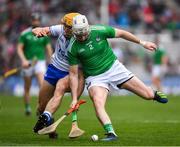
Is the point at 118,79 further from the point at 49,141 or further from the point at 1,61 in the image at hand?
the point at 1,61

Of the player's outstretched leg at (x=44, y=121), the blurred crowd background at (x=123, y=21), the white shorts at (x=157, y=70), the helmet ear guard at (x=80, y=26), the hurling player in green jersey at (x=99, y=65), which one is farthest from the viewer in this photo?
the blurred crowd background at (x=123, y=21)

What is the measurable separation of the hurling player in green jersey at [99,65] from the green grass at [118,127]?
2.65ft

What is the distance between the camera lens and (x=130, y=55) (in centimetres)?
3481

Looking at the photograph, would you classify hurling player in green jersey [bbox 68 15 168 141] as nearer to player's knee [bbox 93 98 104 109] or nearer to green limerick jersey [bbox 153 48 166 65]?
player's knee [bbox 93 98 104 109]

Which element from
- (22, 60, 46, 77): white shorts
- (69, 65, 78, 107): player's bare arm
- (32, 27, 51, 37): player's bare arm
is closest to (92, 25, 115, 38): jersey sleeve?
(69, 65, 78, 107): player's bare arm

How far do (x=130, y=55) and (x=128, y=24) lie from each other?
184cm

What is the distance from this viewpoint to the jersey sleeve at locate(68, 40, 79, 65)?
13.4m

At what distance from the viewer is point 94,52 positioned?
13391 millimetres

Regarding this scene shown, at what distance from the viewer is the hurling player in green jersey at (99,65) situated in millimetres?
13320

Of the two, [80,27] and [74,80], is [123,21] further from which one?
[80,27]

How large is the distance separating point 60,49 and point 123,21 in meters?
21.6

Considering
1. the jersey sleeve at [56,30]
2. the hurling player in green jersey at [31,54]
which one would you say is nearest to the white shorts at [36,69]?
the hurling player in green jersey at [31,54]

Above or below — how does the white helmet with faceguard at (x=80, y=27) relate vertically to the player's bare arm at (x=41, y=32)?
above

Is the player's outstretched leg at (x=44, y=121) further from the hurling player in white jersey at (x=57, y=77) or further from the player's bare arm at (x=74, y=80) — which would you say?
the player's bare arm at (x=74, y=80)
